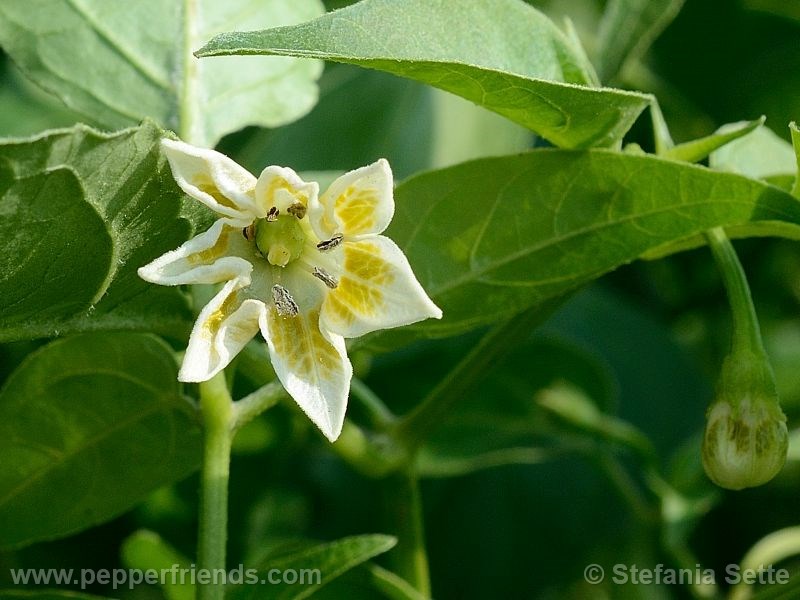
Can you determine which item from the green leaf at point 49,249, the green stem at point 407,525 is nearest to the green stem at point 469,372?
the green stem at point 407,525

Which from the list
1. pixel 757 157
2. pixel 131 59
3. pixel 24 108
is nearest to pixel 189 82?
pixel 131 59

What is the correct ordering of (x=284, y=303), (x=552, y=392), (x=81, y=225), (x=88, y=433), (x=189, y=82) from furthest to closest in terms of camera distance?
(x=552, y=392) < (x=189, y=82) < (x=88, y=433) < (x=284, y=303) < (x=81, y=225)

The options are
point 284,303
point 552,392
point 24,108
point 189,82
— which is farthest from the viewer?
point 24,108

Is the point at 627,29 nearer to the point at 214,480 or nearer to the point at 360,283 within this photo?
the point at 360,283

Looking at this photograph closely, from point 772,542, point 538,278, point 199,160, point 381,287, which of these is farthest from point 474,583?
point 199,160

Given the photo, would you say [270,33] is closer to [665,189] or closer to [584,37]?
[665,189]

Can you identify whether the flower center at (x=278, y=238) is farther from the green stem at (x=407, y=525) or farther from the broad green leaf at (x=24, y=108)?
the broad green leaf at (x=24, y=108)

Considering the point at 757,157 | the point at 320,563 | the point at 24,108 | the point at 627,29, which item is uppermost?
the point at 24,108
